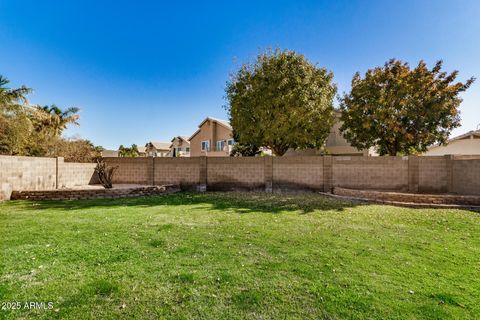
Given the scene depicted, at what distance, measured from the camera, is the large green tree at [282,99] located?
17609mm

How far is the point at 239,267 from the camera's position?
15.2 feet

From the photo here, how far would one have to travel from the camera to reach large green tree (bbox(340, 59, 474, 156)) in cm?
1644

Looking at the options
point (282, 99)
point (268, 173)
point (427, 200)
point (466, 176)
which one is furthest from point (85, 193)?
Answer: point (466, 176)

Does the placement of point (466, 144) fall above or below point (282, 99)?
below

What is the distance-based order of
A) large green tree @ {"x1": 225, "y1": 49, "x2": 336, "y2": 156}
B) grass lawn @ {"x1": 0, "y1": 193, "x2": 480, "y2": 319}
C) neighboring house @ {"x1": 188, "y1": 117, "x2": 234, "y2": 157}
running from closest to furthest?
grass lawn @ {"x1": 0, "y1": 193, "x2": 480, "y2": 319} → large green tree @ {"x1": 225, "y1": 49, "x2": 336, "y2": 156} → neighboring house @ {"x1": 188, "y1": 117, "x2": 234, "y2": 157}

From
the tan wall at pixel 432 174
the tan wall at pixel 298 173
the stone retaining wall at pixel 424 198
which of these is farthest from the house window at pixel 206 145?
the tan wall at pixel 432 174

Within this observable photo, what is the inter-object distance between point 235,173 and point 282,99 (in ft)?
19.9

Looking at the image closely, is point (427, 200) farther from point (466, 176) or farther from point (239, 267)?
point (239, 267)

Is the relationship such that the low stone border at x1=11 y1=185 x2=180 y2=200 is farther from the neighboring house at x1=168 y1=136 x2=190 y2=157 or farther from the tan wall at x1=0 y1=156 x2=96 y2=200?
the neighboring house at x1=168 y1=136 x2=190 y2=157

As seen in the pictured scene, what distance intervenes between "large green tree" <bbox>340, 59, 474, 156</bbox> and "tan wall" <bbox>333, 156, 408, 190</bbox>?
10.5 feet

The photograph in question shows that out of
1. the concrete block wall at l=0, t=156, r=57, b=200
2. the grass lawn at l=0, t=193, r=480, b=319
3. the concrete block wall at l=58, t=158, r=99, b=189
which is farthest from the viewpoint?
the concrete block wall at l=58, t=158, r=99, b=189

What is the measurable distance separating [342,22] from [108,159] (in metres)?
17.2

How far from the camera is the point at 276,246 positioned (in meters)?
5.84

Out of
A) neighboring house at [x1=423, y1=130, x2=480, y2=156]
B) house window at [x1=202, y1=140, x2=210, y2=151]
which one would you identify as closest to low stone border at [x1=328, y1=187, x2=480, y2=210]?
neighboring house at [x1=423, y1=130, x2=480, y2=156]
